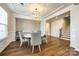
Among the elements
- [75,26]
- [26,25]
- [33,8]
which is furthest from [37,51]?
[75,26]

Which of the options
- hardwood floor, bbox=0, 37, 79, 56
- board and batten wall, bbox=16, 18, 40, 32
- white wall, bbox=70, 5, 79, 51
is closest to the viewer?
hardwood floor, bbox=0, 37, 79, 56

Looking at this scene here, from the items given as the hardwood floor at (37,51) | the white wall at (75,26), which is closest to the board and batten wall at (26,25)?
the hardwood floor at (37,51)

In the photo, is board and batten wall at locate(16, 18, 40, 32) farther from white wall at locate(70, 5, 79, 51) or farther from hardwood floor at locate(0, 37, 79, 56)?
white wall at locate(70, 5, 79, 51)

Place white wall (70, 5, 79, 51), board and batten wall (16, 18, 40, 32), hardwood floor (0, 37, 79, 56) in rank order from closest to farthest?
hardwood floor (0, 37, 79, 56) < board and batten wall (16, 18, 40, 32) < white wall (70, 5, 79, 51)

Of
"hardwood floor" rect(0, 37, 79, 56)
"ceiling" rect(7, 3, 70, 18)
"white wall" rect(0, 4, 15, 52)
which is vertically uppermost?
"ceiling" rect(7, 3, 70, 18)

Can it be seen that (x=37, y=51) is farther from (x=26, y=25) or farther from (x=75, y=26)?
(x=75, y=26)

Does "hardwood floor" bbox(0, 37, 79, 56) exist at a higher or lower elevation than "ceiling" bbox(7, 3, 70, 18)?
lower

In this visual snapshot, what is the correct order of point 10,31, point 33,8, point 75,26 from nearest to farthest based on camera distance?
point 10,31
point 33,8
point 75,26

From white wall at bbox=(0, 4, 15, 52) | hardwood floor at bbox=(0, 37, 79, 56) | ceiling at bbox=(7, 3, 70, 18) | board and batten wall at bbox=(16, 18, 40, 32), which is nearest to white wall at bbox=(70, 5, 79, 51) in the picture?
hardwood floor at bbox=(0, 37, 79, 56)

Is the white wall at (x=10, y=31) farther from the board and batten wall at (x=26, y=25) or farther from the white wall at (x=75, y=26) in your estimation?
the white wall at (x=75, y=26)

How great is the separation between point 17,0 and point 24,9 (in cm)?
137

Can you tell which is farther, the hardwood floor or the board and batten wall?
the board and batten wall

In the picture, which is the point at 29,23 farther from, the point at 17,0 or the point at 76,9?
the point at 76,9

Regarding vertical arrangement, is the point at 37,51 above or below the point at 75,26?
below
